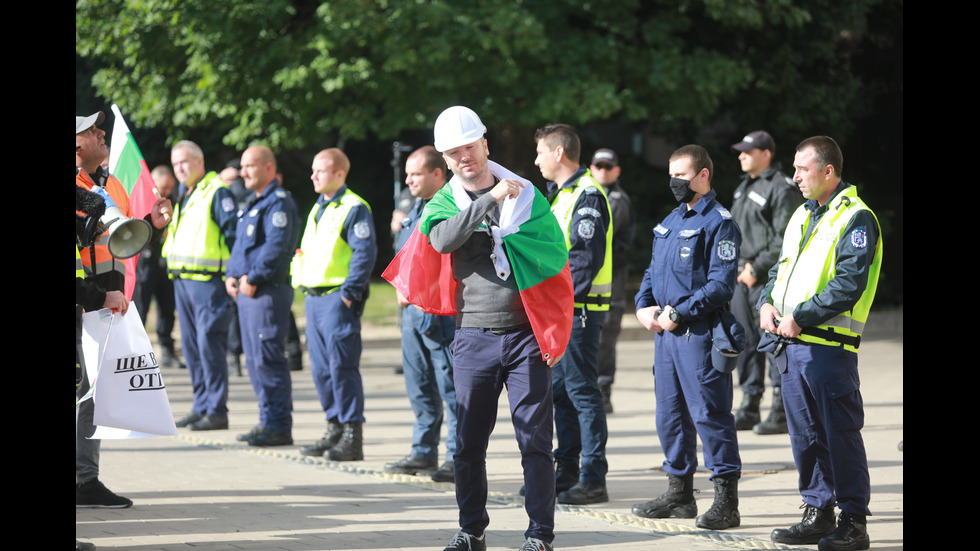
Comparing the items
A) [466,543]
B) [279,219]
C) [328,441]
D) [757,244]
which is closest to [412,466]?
[328,441]

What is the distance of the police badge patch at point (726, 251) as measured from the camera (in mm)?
6090

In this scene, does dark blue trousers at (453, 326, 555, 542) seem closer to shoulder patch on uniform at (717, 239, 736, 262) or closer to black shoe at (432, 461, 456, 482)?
shoulder patch on uniform at (717, 239, 736, 262)

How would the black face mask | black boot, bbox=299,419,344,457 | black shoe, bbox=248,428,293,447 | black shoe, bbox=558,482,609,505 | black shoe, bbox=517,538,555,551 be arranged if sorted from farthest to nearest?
1. black shoe, bbox=248,428,293,447
2. black boot, bbox=299,419,344,457
3. black shoe, bbox=558,482,609,505
4. the black face mask
5. black shoe, bbox=517,538,555,551

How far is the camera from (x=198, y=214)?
9.48 metres

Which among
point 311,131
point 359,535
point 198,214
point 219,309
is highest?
point 311,131

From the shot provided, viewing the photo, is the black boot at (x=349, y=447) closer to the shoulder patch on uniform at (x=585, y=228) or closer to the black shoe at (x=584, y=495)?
the black shoe at (x=584, y=495)

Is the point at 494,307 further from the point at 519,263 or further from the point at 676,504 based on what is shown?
the point at 676,504

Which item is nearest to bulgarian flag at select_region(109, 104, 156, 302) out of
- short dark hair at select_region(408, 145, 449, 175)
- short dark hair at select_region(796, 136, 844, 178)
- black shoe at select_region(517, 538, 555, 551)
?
short dark hair at select_region(408, 145, 449, 175)

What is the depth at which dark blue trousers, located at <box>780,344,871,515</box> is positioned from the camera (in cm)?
550

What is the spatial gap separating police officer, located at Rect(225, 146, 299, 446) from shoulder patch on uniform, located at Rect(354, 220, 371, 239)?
835 mm

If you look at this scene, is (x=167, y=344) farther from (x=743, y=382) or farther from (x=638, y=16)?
(x=638, y=16)

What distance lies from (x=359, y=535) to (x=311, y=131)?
1232cm

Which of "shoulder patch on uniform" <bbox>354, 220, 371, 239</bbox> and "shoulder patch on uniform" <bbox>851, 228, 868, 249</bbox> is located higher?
"shoulder patch on uniform" <bbox>354, 220, 371, 239</bbox>
